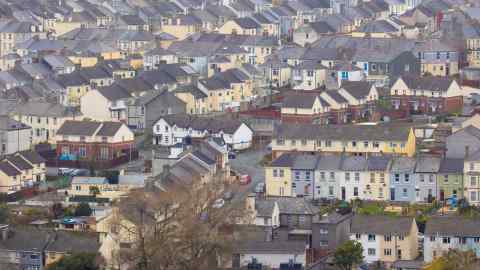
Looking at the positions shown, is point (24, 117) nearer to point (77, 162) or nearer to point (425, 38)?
point (77, 162)

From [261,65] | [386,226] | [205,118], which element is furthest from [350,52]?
[386,226]

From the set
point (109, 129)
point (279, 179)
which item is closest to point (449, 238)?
point (279, 179)

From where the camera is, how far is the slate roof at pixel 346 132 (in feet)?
108

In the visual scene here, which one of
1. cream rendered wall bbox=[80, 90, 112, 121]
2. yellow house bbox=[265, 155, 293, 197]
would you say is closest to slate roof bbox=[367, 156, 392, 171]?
yellow house bbox=[265, 155, 293, 197]

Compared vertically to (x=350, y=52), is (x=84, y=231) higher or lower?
lower

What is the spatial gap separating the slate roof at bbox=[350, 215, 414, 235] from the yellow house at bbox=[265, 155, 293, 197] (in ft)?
11.8

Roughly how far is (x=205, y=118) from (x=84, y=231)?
866cm

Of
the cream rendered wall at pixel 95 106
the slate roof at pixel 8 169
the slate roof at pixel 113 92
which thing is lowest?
the slate roof at pixel 8 169

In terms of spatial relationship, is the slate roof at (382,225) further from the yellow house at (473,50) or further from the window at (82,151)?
the yellow house at (473,50)

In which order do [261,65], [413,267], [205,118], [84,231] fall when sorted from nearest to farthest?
[413,267] → [84,231] → [205,118] → [261,65]

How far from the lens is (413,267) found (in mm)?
26391

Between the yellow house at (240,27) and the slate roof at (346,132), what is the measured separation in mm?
16667

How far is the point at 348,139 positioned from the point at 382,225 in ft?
18.5

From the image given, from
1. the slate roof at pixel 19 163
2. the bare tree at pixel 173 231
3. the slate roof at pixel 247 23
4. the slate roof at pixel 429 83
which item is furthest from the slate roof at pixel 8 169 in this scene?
the slate roof at pixel 247 23
